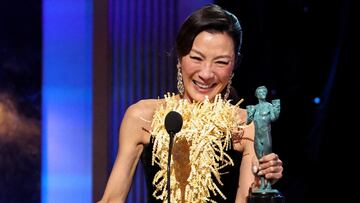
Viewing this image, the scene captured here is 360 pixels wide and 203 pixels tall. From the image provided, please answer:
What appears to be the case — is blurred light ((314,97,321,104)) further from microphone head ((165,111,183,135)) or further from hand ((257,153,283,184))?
microphone head ((165,111,183,135))

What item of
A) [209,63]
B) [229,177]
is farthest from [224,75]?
[229,177]

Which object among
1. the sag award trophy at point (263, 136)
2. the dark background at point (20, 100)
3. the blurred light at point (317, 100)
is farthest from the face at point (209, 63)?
the blurred light at point (317, 100)

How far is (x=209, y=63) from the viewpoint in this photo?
1.88 m

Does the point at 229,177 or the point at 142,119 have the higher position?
the point at 142,119

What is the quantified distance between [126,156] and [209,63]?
0.32 metres

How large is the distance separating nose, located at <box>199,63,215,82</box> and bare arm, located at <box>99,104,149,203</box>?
225 millimetres

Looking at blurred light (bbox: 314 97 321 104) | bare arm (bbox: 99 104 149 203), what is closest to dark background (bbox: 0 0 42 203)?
bare arm (bbox: 99 104 149 203)

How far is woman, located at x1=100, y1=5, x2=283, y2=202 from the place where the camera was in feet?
6.19

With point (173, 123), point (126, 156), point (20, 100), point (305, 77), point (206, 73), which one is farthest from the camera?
point (305, 77)

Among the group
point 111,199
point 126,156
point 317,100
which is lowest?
point 111,199

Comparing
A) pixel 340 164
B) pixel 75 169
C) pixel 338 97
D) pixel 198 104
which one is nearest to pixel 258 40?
pixel 338 97

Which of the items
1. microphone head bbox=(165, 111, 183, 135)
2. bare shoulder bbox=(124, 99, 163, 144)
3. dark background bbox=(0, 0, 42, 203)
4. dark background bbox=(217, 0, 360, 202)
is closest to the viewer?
microphone head bbox=(165, 111, 183, 135)

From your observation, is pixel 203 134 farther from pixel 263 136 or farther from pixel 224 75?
pixel 263 136

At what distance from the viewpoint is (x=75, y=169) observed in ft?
9.40
